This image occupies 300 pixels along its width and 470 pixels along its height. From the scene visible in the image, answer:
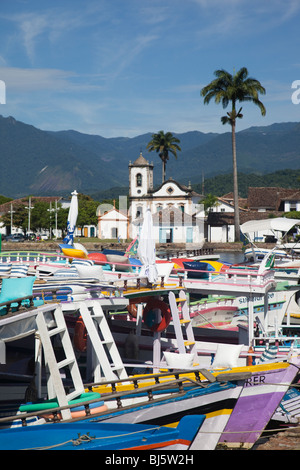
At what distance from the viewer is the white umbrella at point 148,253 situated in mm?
14348

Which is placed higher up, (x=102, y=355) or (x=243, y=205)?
(x=243, y=205)

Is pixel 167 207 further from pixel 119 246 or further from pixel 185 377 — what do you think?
pixel 185 377

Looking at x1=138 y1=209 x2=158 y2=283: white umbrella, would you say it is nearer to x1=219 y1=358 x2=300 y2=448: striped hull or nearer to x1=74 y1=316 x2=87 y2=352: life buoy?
x1=74 y1=316 x2=87 y2=352: life buoy

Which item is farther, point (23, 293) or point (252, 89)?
point (252, 89)

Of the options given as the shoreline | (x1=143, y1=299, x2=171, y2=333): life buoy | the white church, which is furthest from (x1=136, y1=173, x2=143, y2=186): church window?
(x1=143, y1=299, x2=171, y2=333): life buoy

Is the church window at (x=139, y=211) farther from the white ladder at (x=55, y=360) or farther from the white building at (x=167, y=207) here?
the white ladder at (x=55, y=360)

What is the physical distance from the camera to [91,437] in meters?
8.69

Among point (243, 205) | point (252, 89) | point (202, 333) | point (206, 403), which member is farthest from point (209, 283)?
point (243, 205)

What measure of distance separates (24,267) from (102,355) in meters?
4.99

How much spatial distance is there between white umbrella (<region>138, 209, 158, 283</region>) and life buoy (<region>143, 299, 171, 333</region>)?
0.67 meters
